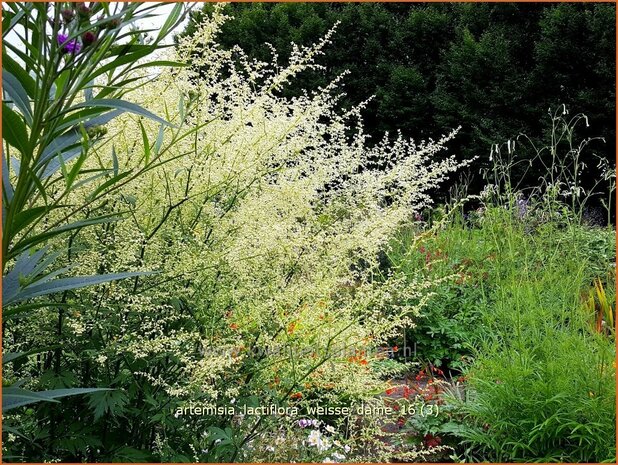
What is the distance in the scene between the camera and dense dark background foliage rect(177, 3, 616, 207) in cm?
1128

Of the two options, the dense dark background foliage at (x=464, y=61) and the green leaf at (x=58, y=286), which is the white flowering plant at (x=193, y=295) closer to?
the green leaf at (x=58, y=286)

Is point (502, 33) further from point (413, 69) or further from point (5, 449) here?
point (5, 449)

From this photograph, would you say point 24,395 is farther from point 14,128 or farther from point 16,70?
point 16,70

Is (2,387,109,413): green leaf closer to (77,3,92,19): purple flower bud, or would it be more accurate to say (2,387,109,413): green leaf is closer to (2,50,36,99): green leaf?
(2,50,36,99): green leaf

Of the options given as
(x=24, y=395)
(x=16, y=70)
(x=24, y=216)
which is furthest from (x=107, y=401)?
(x=16, y=70)

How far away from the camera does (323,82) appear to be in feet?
40.9

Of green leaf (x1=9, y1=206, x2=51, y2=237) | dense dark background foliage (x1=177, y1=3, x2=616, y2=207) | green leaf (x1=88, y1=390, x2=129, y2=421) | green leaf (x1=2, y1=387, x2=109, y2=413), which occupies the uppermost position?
dense dark background foliage (x1=177, y1=3, x2=616, y2=207)

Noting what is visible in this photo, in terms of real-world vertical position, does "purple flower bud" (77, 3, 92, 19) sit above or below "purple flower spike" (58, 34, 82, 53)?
above

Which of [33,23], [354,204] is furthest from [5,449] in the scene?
[354,204]

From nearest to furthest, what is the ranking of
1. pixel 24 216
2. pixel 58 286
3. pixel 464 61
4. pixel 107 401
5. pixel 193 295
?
1. pixel 24 216
2. pixel 58 286
3. pixel 107 401
4. pixel 193 295
5. pixel 464 61

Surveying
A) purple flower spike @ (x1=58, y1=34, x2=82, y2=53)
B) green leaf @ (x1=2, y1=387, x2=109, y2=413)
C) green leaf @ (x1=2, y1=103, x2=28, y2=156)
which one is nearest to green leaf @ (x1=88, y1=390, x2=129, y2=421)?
green leaf @ (x1=2, y1=387, x2=109, y2=413)

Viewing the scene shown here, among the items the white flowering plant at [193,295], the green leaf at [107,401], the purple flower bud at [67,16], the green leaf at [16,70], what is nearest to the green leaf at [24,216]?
the green leaf at [16,70]

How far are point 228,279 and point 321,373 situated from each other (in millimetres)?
571

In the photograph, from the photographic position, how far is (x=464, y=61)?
39.6 ft
